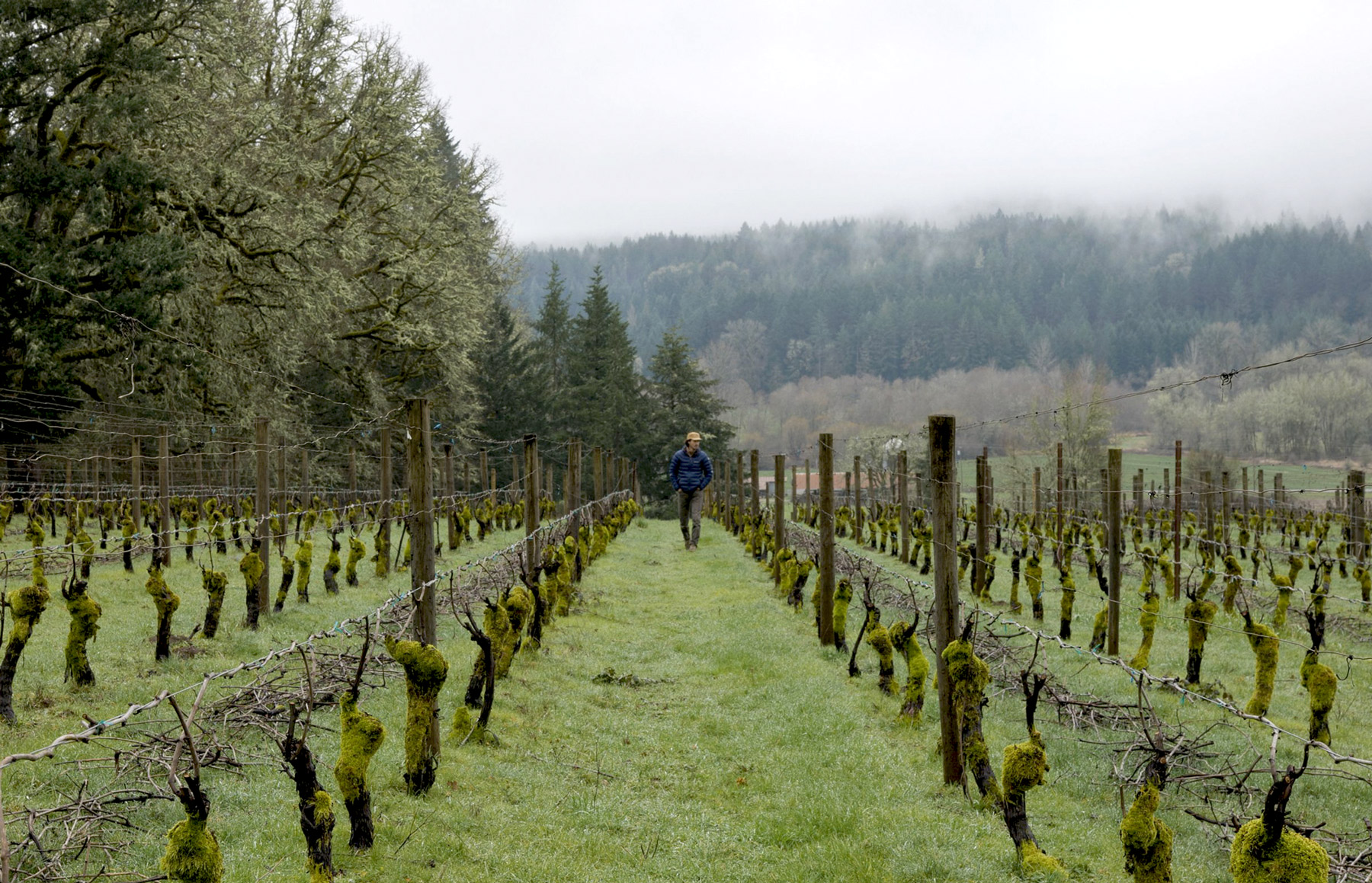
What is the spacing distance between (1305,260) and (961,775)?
167m

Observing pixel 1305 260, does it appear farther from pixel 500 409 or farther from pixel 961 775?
pixel 961 775

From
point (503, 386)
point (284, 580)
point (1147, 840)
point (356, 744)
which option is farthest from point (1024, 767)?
point (503, 386)

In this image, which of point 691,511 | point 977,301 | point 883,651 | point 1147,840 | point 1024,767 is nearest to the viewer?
point 1147,840

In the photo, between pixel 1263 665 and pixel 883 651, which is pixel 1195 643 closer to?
pixel 1263 665

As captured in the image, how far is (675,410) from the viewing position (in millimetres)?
52750

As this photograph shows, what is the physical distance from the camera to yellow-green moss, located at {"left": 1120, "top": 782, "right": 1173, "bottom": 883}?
3502mm

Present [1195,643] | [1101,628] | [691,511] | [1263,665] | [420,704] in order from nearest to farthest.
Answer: [420,704], [1263,665], [1195,643], [1101,628], [691,511]

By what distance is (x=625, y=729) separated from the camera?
23.0 feet

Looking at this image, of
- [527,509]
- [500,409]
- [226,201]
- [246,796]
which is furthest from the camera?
[500,409]

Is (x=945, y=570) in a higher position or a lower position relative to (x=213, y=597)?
higher

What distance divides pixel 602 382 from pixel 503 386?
661 centimetres

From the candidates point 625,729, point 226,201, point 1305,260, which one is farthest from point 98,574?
point 1305,260

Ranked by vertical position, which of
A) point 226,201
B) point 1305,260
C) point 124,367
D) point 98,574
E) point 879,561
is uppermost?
point 1305,260

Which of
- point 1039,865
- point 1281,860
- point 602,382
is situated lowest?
point 1039,865
